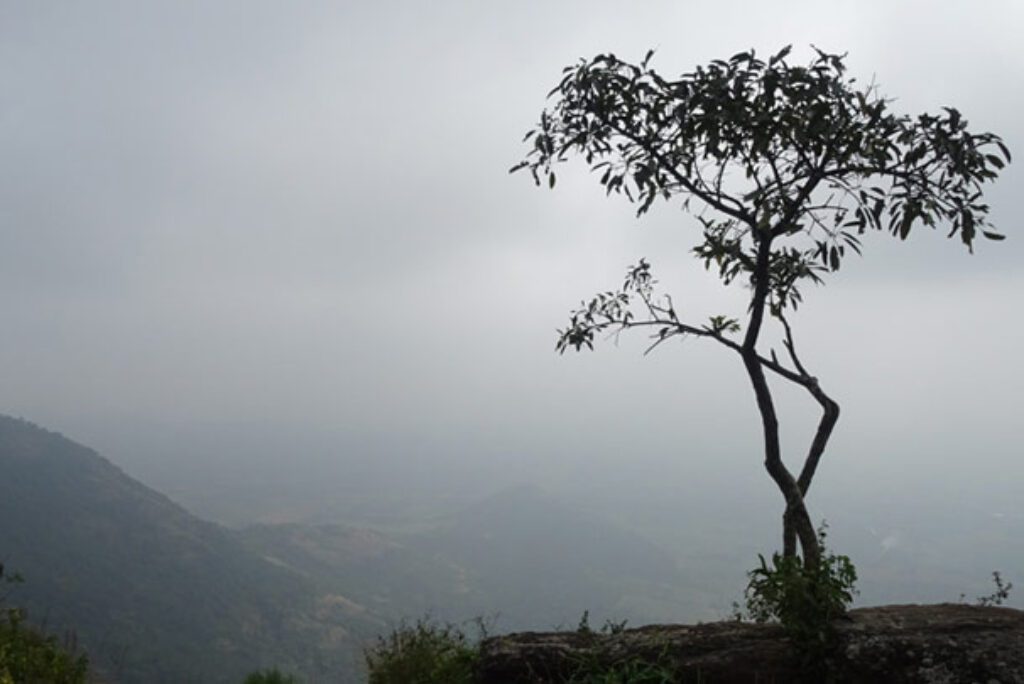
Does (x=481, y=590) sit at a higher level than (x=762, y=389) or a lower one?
lower

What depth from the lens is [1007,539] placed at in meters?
192

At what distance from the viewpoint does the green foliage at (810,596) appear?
442 cm

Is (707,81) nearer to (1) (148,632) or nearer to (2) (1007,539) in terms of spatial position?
(1) (148,632)

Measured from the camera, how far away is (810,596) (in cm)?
448

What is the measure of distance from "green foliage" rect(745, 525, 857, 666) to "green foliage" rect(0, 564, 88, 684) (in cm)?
574

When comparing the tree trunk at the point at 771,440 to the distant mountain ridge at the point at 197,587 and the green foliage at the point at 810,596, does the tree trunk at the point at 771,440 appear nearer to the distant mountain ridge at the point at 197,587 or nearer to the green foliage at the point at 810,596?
the green foliage at the point at 810,596

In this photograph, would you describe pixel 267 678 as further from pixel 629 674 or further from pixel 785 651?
pixel 785 651

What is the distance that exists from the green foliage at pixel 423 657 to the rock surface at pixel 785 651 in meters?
0.47

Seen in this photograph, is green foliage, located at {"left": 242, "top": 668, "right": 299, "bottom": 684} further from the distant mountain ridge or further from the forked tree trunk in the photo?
the distant mountain ridge

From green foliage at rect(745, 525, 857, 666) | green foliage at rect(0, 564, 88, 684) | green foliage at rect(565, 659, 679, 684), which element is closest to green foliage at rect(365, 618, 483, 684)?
green foliage at rect(565, 659, 679, 684)

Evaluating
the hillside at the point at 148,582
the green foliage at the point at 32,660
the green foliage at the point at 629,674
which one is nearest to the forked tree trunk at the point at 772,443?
the green foliage at the point at 629,674

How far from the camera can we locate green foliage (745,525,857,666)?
442 centimetres

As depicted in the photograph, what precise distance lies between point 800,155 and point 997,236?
1505 millimetres

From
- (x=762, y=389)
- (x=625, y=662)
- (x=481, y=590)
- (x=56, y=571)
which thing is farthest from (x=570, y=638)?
(x=481, y=590)
